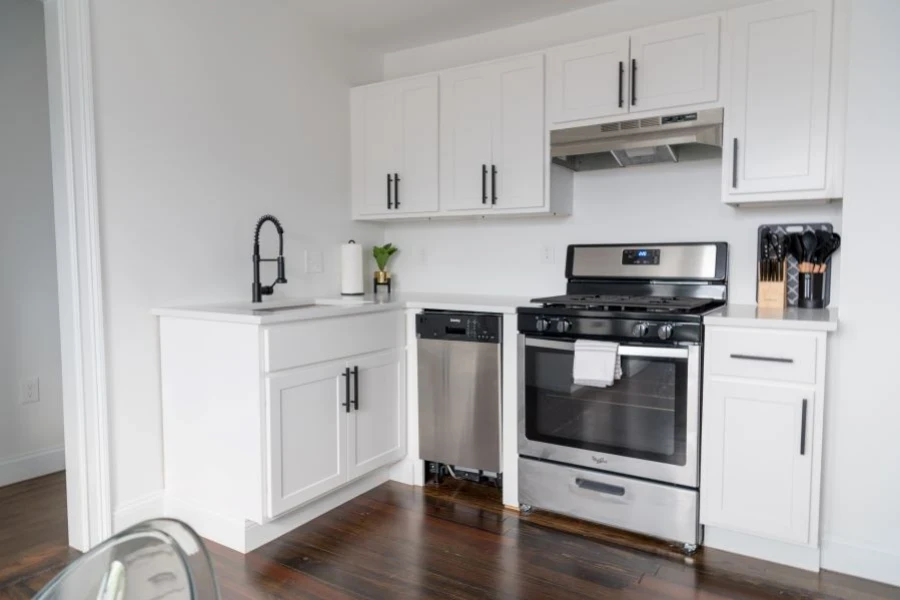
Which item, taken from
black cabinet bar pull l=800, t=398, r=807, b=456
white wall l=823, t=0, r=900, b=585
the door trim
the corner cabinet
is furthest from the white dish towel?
the door trim

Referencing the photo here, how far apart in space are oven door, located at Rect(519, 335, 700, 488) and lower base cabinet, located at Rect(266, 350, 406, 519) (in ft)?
2.21

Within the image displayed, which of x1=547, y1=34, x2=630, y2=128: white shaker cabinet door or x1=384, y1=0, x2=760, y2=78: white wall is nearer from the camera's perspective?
x1=547, y1=34, x2=630, y2=128: white shaker cabinet door

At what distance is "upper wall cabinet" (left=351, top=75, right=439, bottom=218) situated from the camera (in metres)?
3.25

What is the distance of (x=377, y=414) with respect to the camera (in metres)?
2.89

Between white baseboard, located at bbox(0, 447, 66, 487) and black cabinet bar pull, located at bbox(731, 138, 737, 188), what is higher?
black cabinet bar pull, located at bbox(731, 138, 737, 188)

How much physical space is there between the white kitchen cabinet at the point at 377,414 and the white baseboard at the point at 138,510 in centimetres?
81

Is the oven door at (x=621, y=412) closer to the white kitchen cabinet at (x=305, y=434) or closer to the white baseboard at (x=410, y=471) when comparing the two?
the white baseboard at (x=410, y=471)

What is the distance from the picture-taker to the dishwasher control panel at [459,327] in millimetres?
2793

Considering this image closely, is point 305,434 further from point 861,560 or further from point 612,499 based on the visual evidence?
point 861,560

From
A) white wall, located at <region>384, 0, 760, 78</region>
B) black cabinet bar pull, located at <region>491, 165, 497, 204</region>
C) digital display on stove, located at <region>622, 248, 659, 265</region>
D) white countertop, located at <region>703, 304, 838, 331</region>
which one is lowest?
white countertop, located at <region>703, 304, 838, 331</region>

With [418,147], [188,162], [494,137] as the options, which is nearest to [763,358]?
[494,137]

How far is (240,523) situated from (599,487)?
1478 mm

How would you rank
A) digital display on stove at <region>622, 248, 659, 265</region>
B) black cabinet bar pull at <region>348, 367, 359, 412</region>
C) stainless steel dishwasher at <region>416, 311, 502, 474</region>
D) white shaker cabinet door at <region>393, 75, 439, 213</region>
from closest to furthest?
black cabinet bar pull at <region>348, 367, 359, 412</region>
stainless steel dishwasher at <region>416, 311, 502, 474</region>
digital display on stove at <region>622, 248, 659, 265</region>
white shaker cabinet door at <region>393, 75, 439, 213</region>

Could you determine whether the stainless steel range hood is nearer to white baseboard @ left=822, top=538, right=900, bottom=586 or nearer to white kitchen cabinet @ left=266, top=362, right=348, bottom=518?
white kitchen cabinet @ left=266, top=362, right=348, bottom=518
